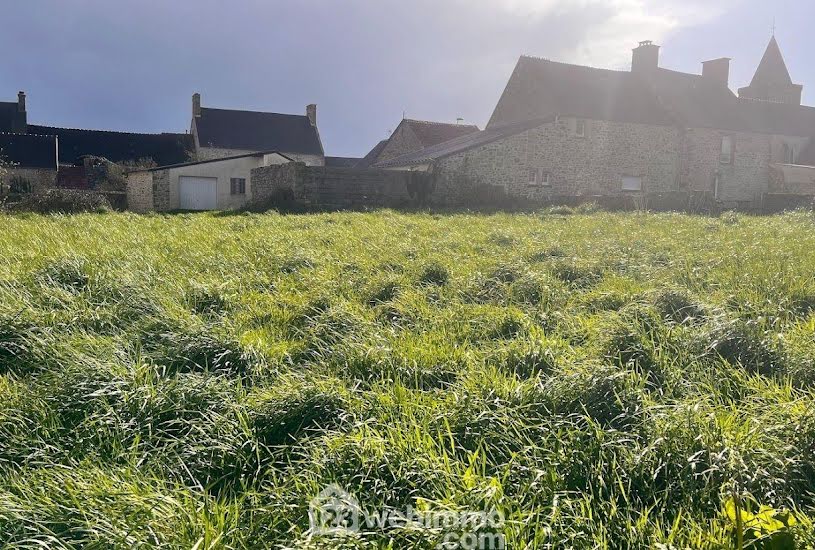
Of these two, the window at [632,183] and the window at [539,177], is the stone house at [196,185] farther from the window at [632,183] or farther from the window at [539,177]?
the window at [632,183]

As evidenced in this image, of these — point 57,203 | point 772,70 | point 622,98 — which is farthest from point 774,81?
point 57,203

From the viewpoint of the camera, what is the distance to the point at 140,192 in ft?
88.8

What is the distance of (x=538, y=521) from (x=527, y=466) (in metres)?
0.40

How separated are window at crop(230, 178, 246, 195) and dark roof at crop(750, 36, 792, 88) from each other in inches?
1587

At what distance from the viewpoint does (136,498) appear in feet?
7.27

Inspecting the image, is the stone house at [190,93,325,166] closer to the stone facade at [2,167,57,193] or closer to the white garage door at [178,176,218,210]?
the stone facade at [2,167,57,193]

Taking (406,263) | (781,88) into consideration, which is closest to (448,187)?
(406,263)

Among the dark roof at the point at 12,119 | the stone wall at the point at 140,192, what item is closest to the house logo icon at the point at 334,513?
the stone wall at the point at 140,192

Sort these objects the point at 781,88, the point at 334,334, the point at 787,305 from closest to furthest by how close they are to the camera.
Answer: the point at 334,334 → the point at 787,305 → the point at 781,88

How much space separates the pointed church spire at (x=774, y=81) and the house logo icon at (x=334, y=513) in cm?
5233

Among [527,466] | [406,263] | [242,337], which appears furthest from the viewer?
[406,263]

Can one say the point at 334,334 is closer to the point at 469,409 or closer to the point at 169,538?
the point at 469,409

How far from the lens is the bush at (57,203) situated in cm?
1828

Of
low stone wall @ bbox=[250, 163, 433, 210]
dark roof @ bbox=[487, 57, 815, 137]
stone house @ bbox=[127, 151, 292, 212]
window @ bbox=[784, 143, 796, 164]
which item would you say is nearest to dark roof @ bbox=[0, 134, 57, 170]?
stone house @ bbox=[127, 151, 292, 212]
